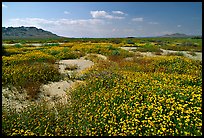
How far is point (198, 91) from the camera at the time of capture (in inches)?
290

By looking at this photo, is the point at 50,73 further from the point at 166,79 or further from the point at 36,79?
the point at 166,79

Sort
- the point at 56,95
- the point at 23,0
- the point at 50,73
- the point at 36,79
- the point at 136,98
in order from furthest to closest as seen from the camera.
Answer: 1. the point at 50,73
2. the point at 36,79
3. the point at 56,95
4. the point at 136,98
5. the point at 23,0

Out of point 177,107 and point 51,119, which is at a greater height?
point 177,107

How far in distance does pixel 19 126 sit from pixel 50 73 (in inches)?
253

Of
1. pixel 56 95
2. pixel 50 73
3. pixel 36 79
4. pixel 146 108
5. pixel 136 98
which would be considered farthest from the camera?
pixel 50 73

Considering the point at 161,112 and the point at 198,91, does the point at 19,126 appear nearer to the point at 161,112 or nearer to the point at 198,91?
the point at 161,112

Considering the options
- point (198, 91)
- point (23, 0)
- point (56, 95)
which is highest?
point (23, 0)

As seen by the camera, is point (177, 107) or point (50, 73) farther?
point (50, 73)

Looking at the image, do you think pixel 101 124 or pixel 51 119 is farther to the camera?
pixel 51 119

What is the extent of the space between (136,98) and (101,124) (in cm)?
155

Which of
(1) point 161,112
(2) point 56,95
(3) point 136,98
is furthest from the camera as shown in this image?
(2) point 56,95

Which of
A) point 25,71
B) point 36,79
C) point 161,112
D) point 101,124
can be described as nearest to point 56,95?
point 36,79

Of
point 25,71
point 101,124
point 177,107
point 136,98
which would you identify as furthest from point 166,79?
point 25,71

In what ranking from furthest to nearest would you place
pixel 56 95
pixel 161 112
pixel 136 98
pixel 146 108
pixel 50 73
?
1. pixel 50 73
2. pixel 56 95
3. pixel 136 98
4. pixel 146 108
5. pixel 161 112
